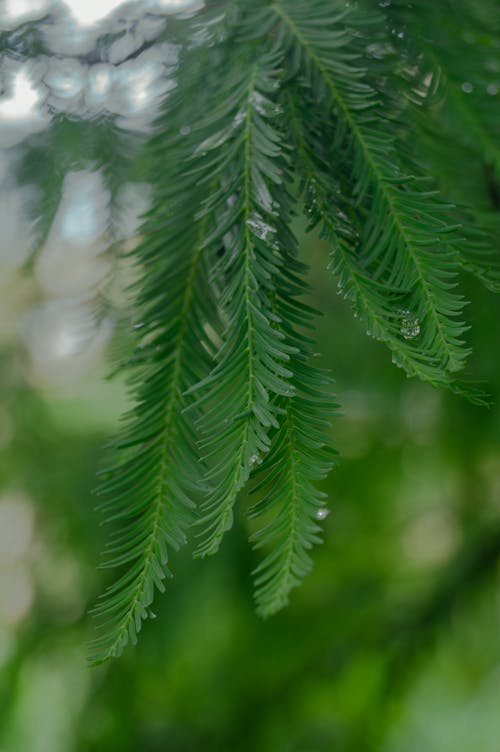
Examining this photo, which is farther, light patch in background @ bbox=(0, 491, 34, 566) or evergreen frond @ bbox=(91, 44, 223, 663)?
light patch in background @ bbox=(0, 491, 34, 566)

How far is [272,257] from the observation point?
35cm

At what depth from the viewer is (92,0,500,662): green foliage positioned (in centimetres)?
32

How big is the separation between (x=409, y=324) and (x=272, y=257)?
2.9 inches

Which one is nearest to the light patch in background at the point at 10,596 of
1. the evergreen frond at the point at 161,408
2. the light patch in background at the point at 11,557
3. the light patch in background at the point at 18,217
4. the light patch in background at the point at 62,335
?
the light patch in background at the point at 11,557

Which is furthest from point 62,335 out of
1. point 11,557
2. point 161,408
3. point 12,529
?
point 12,529

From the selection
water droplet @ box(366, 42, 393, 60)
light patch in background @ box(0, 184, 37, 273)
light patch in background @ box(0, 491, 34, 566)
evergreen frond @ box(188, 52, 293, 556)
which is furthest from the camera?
light patch in background @ box(0, 491, 34, 566)

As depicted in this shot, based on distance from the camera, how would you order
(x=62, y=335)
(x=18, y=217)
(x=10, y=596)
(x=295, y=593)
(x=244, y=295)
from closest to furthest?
1. (x=244, y=295)
2. (x=18, y=217)
3. (x=62, y=335)
4. (x=295, y=593)
5. (x=10, y=596)

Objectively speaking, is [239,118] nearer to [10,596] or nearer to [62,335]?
[62,335]

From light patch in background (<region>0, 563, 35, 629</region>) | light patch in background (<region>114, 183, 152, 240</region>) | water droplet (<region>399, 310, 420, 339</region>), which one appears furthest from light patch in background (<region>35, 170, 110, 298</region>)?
light patch in background (<region>0, 563, 35, 629</region>)

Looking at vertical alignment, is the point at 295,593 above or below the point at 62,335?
below

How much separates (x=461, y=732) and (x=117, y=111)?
6.63 ft

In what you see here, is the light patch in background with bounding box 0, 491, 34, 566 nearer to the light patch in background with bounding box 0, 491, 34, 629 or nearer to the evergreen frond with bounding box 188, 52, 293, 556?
the light patch in background with bounding box 0, 491, 34, 629

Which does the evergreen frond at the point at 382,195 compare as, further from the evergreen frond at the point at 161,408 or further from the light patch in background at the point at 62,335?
the light patch in background at the point at 62,335

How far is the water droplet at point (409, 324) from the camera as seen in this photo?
13.5 inches
